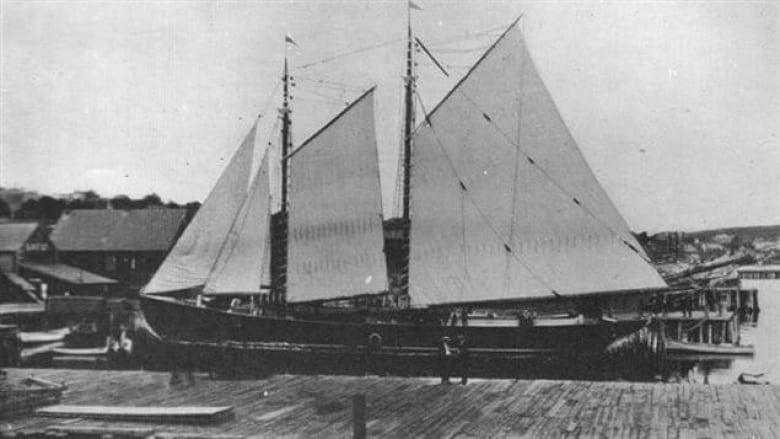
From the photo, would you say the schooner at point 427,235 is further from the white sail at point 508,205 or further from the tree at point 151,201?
the tree at point 151,201

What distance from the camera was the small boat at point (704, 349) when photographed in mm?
26812

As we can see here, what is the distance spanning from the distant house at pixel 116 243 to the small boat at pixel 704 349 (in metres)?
19.3

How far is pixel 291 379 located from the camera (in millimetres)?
14609

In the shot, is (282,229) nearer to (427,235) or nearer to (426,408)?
(427,235)

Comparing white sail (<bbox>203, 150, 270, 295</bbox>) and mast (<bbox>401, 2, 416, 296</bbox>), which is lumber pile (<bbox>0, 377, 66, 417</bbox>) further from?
mast (<bbox>401, 2, 416, 296</bbox>)

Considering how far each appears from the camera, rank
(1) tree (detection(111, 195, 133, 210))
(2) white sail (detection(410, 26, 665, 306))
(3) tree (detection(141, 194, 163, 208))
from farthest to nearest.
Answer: (1) tree (detection(111, 195, 133, 210)) < (3) tree (detection(141, 194, 163, 208)) < (2) white sail (detection(410, 26, 665, 306))

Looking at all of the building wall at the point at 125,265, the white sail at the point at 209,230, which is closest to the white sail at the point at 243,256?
→ the white sail at the point at 209,230

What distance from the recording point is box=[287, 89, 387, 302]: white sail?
18422 mm

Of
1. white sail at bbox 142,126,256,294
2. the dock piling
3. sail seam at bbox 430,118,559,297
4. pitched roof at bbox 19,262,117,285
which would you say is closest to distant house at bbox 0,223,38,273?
pitched roof at bbox 19,262,117,285

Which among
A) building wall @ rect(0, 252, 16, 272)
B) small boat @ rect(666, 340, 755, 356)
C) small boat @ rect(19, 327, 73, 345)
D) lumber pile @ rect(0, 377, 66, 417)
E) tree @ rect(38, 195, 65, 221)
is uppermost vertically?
tree @ rect(38, 195, 65, 221)

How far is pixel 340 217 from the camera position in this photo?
18438 millimetres

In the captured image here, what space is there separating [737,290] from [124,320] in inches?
→ 1108

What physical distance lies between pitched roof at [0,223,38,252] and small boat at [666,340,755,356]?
1960 cm

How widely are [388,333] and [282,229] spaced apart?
3604 millimetres
